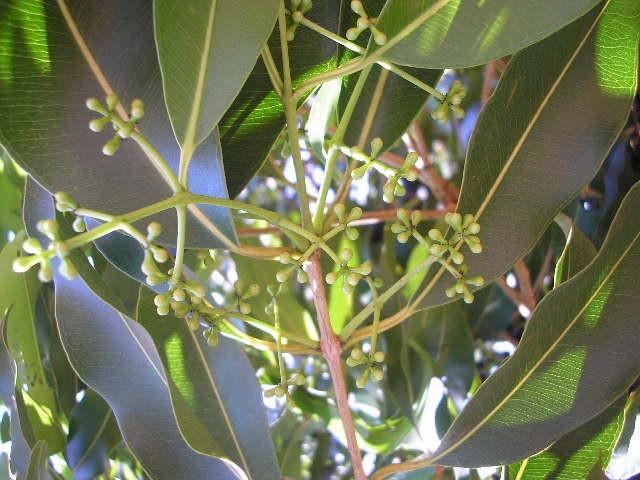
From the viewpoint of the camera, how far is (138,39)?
828 mm

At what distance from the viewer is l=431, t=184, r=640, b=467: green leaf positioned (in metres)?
0.90

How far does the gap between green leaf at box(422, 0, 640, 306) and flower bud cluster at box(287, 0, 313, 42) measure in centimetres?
26

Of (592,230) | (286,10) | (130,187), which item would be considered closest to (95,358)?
(130,187)

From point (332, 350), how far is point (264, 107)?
32cm

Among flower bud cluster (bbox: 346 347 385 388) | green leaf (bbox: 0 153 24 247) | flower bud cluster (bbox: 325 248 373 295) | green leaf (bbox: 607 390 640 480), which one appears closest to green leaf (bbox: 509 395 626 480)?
green leaf (bbox: 607 390 640 480)

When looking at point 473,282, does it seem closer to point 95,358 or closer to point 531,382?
point 531,382

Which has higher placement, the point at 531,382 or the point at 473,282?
the point at 473,282

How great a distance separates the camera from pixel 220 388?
3.52 ft

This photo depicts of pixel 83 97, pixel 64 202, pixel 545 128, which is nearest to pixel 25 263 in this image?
pixel 64 202

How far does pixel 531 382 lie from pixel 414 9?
0.50m

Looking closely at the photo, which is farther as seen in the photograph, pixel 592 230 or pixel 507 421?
pixel 592 230

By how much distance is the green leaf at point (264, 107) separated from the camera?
2.97 ft

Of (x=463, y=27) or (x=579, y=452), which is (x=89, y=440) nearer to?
(x=579, y=452)

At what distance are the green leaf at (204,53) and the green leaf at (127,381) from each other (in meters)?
0.35
